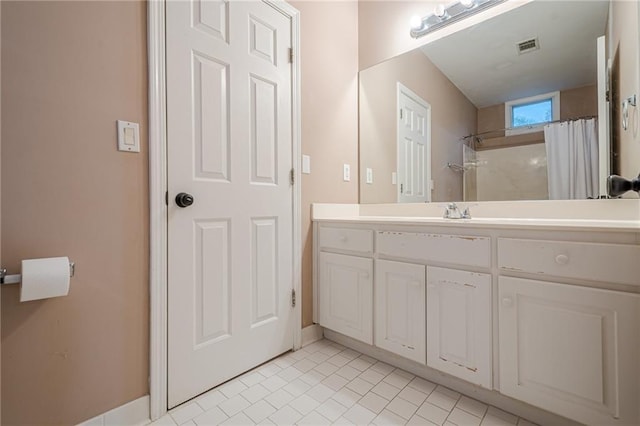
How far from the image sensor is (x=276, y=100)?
1694mm

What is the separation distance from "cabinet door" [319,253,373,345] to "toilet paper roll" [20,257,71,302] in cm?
125

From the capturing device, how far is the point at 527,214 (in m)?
1.54

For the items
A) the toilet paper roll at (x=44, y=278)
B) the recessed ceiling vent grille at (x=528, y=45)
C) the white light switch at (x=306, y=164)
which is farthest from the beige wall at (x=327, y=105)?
the toilet paper roll at (x=44, y=278)

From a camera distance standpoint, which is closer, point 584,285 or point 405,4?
point 584,285

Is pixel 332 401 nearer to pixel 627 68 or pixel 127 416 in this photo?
pixel 127 416

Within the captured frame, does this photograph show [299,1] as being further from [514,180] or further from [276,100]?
[514,180]

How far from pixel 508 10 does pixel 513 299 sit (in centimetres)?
156

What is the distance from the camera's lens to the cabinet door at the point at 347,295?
162 centimetres

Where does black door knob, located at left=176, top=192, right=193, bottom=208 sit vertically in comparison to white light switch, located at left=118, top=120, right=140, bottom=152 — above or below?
below

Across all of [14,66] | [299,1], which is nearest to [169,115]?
[14,66]

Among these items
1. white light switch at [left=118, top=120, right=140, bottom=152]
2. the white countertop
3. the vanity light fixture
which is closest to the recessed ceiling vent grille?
the vanity light fixture

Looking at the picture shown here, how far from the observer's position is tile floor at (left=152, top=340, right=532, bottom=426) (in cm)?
120

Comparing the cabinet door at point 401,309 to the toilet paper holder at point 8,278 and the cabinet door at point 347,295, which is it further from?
the toilet paper holder at point 8,278

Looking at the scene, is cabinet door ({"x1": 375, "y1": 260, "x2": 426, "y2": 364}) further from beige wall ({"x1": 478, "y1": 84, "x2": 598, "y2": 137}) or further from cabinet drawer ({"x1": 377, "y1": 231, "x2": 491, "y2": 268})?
beige wall ({"x1": 478, "y1": 84, "x2": 598, "y2": 137})
